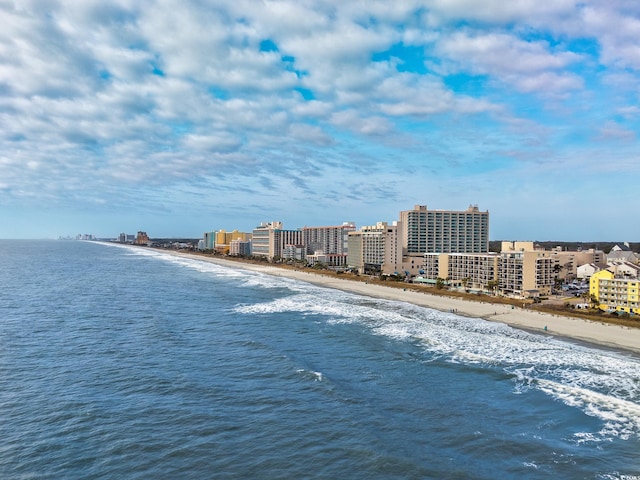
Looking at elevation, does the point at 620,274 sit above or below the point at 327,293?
above

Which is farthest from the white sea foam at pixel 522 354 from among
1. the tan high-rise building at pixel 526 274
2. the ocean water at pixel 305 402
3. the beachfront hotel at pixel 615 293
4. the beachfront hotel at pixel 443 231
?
the beachfront hotel at pixel 443 231

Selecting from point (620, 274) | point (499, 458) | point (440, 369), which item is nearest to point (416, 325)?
point (440, 369)

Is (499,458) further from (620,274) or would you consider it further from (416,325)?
(620,274)

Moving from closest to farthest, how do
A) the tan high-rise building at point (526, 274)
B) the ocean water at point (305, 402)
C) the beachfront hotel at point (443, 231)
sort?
the ocean water at point (305, 402) < the tan high-rise building at point (526, 274) < the beachfront hotel at point (443, 231)

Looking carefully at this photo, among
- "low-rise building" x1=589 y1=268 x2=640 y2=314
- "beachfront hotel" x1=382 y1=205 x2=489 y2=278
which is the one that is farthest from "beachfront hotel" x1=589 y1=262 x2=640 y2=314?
"beachfront hotel" x1=382 y1=205 x2=489 y2=278

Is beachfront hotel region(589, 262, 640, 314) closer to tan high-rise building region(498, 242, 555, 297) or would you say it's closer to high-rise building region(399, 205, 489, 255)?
tan high-rise building region(498, 242, 555, 297)

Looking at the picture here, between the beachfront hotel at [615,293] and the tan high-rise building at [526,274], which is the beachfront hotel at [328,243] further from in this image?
the beachfront hotel at [615,293]

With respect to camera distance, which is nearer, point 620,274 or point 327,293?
point 620,274

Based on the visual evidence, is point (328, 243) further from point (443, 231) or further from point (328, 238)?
point (443, 231)

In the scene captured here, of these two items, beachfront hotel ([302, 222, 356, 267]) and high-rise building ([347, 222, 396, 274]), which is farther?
beachfront hotel ([302, 222, 356, 267])
